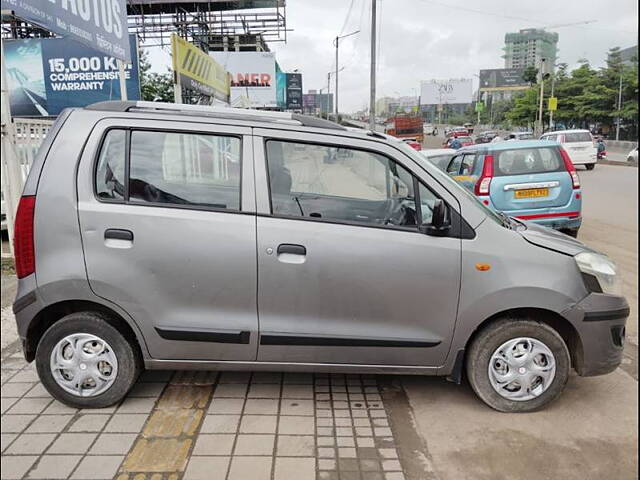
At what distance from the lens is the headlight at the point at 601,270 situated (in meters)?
3.10

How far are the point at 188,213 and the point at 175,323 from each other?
26.8 inches

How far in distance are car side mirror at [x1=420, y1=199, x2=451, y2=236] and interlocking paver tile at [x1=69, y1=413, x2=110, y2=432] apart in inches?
89.6

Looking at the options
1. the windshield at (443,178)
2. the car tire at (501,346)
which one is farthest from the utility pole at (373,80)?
the car tire at (501,346)

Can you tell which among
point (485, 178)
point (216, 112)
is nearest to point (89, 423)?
point (216, 112)

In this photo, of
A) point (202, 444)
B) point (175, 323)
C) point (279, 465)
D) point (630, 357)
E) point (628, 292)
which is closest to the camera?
point (279, 465)

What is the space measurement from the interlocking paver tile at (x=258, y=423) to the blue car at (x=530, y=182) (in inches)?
180

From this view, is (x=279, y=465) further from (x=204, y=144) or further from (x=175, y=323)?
(x=204, y=144)

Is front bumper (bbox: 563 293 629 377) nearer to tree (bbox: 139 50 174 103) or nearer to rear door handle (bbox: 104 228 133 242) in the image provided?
rear door handle (bbox: 104 228 133 242)

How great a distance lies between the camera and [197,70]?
712 cm

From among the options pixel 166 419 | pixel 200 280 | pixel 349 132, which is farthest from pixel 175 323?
pixel 349 132

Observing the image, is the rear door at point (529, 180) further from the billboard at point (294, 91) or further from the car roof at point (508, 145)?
the billboard at point (294, 91)

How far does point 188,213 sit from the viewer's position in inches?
118

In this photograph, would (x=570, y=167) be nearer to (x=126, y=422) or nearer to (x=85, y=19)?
(x=85, y=19)

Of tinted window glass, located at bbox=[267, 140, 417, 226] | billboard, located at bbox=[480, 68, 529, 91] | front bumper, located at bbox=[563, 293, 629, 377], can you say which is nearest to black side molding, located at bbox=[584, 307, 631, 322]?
front bumper, located at bbox=[563, 293, 629, 377]
